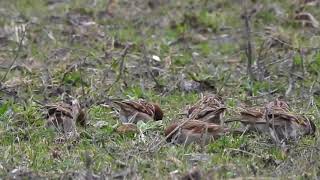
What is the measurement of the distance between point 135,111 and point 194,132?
56 cm

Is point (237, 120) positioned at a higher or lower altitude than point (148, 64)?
higher

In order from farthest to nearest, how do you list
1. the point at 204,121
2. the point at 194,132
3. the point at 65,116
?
the point at 65,116 < the point at 204,121 < the point at 194,132

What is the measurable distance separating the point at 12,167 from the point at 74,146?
A: 1.50 ft

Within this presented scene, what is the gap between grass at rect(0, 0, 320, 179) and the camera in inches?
171

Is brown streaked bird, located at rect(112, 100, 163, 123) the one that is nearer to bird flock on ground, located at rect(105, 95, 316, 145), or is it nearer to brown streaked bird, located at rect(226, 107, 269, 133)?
bird flock on ground, located at rect(105, 95, 316, 145)

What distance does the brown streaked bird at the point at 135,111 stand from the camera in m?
5.03

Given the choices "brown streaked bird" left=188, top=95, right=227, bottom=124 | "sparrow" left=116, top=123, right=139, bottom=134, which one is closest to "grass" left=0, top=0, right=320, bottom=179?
"sparrow" left=116, top=123, right=139, bottom=134

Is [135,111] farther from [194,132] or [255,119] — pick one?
[255,119]

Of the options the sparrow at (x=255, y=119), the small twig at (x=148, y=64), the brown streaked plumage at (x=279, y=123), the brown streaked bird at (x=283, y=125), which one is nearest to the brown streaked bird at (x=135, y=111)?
the sparrow at (x=255, y=119)

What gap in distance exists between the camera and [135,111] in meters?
5.03

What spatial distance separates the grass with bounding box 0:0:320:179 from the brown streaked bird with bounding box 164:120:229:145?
0.17 feet

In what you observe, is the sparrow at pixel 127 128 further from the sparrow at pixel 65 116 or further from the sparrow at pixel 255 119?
the sparrow at pixel 255 119

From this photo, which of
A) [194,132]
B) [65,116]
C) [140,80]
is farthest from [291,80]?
[65,116]

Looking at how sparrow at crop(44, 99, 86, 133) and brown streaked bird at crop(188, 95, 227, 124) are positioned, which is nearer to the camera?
brown streaked bird at crop(188, 95, 227, 124)
